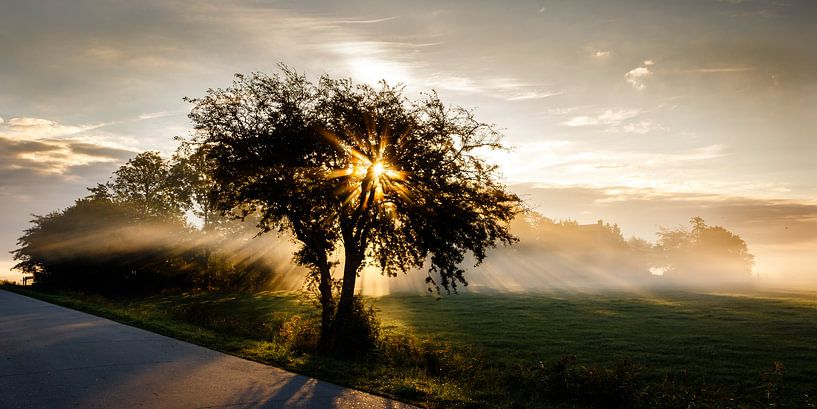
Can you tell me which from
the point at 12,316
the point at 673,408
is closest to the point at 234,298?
the point at 12,316

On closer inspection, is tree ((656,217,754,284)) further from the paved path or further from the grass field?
the paved path

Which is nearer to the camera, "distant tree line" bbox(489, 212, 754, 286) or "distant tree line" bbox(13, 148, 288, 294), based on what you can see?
"distant tree line" bbox(13, 148, 288, 294)

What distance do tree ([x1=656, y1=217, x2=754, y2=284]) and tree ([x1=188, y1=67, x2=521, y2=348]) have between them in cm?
13458

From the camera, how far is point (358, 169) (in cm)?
1761

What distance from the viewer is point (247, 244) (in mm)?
65500

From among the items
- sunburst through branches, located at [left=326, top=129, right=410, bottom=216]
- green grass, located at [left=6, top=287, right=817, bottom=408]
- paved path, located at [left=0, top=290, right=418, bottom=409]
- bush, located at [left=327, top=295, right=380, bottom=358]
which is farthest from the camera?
sunburst through branches, located at [left=326, top=129, right=410, bottom=216]

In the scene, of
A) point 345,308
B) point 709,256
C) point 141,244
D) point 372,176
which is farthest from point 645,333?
point 709,256

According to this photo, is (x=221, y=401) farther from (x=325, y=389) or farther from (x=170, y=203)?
(x=170, y=203)

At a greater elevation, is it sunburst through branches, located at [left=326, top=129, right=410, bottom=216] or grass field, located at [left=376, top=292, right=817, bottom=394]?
sunburst through branches, located at [left=326, top=129, right=410, bottom=216]

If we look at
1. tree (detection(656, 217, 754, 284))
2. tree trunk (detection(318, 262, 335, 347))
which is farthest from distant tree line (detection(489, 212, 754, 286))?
tree trunk (detection(318, 262, 335, 347))

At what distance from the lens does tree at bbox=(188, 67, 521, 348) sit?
55.8ft

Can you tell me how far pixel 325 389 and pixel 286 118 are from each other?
998cm

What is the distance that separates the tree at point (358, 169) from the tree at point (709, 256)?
135m

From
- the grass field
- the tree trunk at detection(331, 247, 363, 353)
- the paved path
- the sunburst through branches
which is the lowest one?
the grass field
